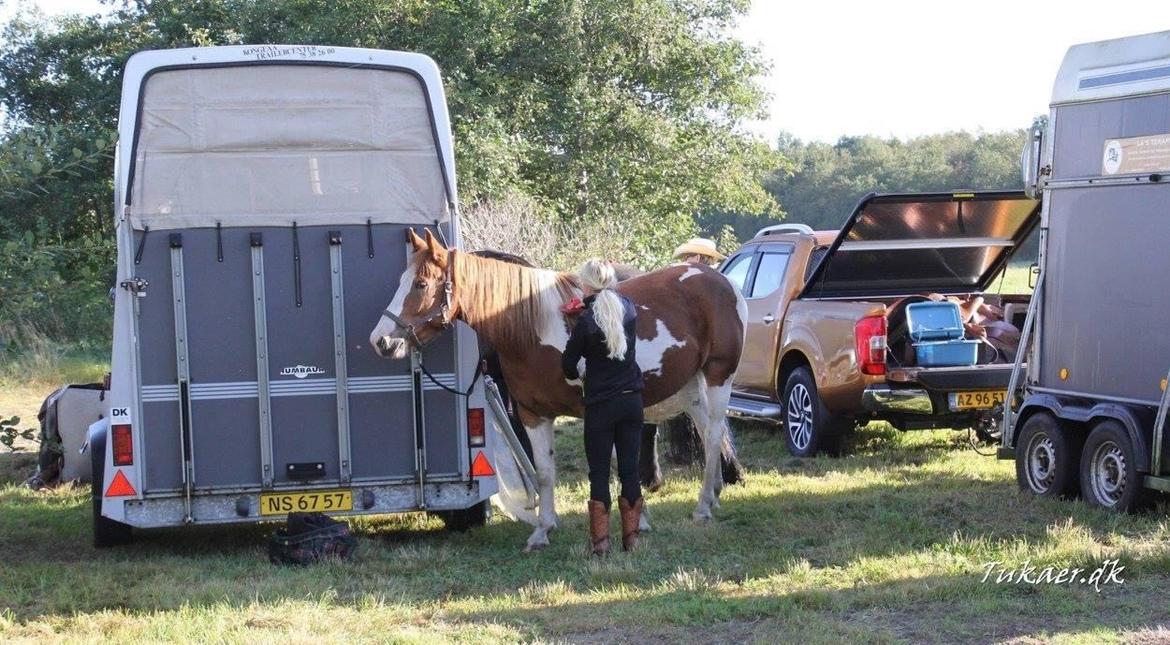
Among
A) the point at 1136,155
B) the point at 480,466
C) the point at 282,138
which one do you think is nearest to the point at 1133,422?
the point at 1136,155

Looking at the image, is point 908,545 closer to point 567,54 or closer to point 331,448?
point 331,448

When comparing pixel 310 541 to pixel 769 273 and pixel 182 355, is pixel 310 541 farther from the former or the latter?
pixel 769 273

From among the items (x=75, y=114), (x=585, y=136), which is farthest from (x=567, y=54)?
(x=75, y=114)

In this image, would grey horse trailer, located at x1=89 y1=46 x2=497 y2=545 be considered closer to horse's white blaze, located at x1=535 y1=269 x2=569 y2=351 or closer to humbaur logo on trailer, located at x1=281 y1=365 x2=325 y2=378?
→ humbaur logo on trailer, located at x1=281 y1=365 x2=325 y2=378

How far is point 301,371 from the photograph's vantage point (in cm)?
753

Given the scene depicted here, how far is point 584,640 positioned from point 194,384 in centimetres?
304

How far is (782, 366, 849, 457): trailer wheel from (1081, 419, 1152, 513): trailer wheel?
9.32 feet

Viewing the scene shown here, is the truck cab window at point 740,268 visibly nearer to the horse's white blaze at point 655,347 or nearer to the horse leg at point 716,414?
the horse leg at point 716,414

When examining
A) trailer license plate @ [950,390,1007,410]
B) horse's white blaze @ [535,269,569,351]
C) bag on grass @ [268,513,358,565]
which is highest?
horse's white blaze @ [535,269,569,351]

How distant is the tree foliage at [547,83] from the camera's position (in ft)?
92.1

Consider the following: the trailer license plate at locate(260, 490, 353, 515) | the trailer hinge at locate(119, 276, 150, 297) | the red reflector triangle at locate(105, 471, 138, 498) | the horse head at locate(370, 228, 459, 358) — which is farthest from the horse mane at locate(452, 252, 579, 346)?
the red reflector triangle at locate(105, 471, 138, 498)

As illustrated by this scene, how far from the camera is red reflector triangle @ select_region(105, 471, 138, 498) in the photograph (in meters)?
7.31

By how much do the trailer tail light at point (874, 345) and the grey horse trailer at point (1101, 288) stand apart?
1.47 m

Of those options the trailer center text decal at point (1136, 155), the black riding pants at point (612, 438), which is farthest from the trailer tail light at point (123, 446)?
the trailer center text decal at point (1136, 155)
